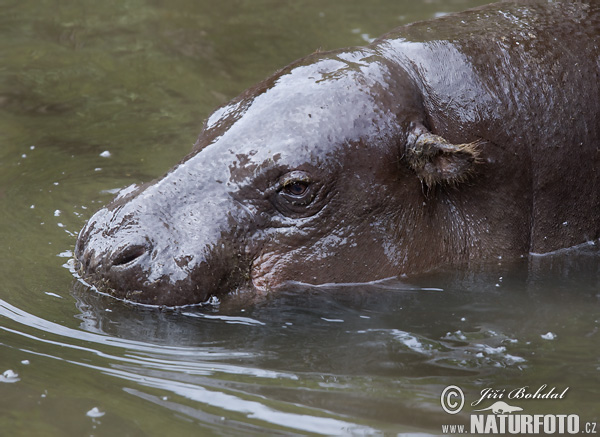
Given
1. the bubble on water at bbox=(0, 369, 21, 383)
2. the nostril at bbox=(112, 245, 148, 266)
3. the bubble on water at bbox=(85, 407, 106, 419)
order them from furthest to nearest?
the nostril at bbox=(112, 245, 148, 266)
the bubble on water at bbox=(0, 369, 21, 383)
the bubble on water at bbox=(85, 407, 106, 419)

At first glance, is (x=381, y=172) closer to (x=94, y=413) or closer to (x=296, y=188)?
(x=296, y=188)

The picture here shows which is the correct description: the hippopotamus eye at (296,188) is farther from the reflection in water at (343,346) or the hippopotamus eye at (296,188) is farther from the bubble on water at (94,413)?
the bubble on water at (94,413)

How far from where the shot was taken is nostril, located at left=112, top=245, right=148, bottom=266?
529cm

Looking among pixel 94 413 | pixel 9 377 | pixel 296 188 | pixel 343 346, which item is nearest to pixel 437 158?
pixel 296 188

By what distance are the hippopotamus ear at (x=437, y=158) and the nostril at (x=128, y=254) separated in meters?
1.86

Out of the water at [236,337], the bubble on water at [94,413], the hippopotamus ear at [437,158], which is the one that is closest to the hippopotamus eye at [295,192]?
the water at [236,337]

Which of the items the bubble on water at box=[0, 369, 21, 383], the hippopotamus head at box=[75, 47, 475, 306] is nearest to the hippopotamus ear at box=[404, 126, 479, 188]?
the hippopotamus head at box=[75, 47, 475, 306]

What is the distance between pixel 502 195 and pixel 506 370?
154 cm

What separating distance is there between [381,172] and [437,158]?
1.28 ft

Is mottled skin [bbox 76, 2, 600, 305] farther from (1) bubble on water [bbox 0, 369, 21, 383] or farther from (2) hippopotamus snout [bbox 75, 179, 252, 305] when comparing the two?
(1) bubble on water [bbox 0, 369, 21, 383]

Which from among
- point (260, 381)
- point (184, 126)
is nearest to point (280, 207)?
point (260, 381)

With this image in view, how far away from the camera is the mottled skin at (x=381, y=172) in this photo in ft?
17.9

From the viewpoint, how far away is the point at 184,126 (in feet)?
28.4

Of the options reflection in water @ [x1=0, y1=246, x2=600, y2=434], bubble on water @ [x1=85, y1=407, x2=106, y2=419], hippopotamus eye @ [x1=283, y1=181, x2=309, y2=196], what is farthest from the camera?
hippopotamus eye @ [x1=283, y1=181, x2=309, y2=196]
